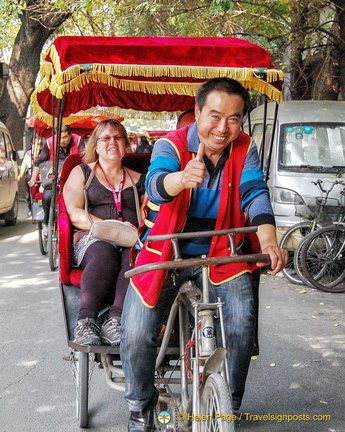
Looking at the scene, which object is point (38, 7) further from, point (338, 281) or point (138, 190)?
point (138, 190)

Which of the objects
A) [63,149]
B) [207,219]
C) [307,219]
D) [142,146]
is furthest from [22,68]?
[207,219]

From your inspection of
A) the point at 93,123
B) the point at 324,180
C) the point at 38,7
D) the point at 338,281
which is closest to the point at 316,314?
the point at 338,281

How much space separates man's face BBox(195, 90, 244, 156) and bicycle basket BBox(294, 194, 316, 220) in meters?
5.36

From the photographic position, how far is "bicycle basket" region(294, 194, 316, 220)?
331 inches

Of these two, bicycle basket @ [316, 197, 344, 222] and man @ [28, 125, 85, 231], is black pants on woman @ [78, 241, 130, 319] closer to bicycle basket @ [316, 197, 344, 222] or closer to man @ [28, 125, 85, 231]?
bicycle basket @ [316, 197, 344, 222]

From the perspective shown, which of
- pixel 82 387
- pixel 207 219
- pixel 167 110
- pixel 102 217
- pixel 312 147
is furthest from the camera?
pixel 312 147

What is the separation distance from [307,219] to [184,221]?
566 centimetres

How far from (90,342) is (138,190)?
5.12 ft

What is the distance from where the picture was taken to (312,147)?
9227 mm

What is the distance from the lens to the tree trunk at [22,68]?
53.5ft

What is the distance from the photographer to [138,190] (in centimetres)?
498

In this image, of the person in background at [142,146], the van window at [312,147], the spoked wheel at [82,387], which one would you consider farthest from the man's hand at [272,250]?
the person in background at [142,146]

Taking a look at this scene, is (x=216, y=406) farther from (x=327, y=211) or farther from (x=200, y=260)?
(x=327, y=211)

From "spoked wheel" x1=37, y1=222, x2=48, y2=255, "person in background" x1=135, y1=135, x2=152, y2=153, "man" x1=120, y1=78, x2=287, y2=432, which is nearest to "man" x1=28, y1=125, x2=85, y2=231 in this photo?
"spoked wheel" x1=37, y1=222, x2=48, y2=255
